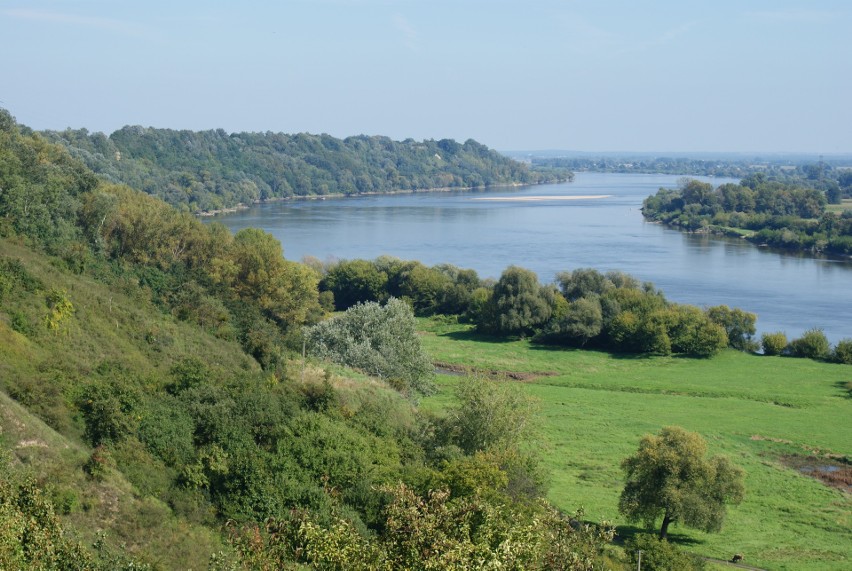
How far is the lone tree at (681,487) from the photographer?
15758mm

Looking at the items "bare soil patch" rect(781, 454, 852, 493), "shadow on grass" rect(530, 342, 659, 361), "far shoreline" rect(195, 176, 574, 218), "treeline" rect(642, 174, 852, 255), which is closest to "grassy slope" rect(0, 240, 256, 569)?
"bare soil patch" rect(781, 454, 852, 493)

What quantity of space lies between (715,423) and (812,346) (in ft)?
35.1

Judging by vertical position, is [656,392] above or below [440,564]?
below

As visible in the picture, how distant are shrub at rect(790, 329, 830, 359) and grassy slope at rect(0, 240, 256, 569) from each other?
2187cm

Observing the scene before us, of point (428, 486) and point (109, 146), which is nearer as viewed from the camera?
point (428, 486)

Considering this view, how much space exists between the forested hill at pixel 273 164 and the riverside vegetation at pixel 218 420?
33.0 metres

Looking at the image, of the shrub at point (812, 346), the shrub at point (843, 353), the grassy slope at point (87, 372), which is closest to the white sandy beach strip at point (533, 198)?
the shrub at point (812, 346)

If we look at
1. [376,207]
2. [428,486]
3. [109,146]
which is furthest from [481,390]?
[376,207]

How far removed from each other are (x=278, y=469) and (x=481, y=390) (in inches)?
227

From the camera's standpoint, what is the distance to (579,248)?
2395 inches

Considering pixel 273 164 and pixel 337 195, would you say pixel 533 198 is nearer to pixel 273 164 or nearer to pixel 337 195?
pixel 337 195

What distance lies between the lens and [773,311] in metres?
40.8

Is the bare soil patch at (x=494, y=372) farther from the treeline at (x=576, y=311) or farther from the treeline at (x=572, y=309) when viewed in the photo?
the treeline at (x=572, y=309)

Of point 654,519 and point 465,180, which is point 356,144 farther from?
Result: point 654,519
